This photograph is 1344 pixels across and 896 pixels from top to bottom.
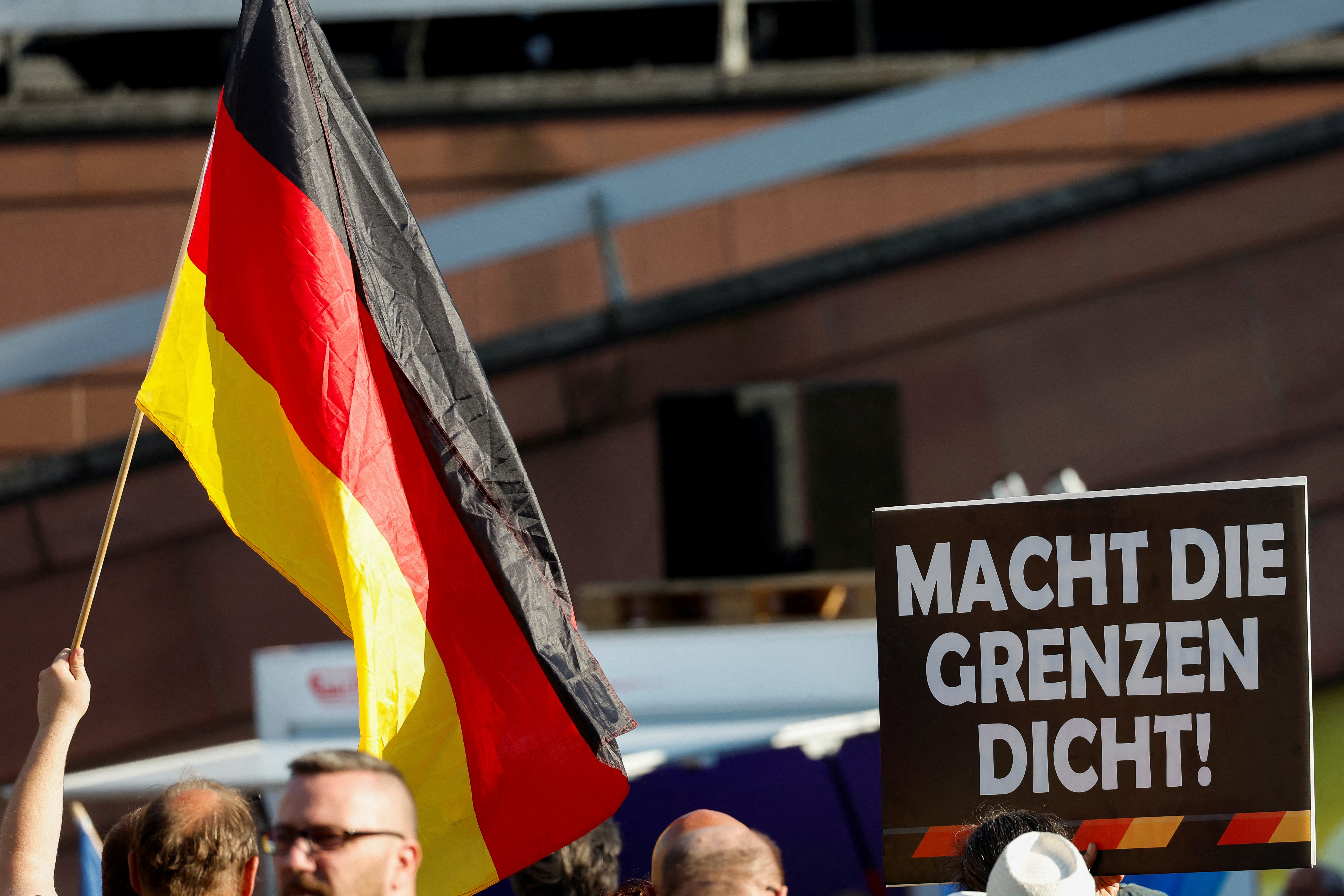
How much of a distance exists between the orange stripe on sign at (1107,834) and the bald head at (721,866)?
822mm

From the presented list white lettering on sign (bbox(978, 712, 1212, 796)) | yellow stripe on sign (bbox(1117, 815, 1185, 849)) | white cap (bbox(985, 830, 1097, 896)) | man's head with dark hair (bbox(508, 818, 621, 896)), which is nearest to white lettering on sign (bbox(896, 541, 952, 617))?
white lettering on sign (bbox(978, 712, 1212, 796))

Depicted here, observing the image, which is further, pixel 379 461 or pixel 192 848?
pixel 379 461

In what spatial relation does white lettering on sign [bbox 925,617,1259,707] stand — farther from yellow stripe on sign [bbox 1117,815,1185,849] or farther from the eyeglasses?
the eyeglasses

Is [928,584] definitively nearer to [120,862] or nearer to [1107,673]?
[1107,673]

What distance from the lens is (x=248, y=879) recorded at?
8.48 ft

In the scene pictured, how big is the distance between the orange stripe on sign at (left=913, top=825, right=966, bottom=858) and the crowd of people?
0.39ft

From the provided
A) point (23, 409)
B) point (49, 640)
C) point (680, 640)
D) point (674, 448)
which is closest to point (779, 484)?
point (674, 448)

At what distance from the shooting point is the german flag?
11.1 ft

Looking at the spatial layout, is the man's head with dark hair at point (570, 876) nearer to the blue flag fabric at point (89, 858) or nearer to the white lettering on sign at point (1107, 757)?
the white lettering on sign at point (1107, 757)

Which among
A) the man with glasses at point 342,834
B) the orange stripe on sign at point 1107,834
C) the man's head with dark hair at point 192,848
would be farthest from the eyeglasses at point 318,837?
the orange stripe on sign at point 1107,834

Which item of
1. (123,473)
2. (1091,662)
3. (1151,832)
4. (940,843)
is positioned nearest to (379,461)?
(123,473)

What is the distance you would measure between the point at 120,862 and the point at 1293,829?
2.27 metres

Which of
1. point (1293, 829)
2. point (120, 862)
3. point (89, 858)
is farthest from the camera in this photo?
point (89, 858)

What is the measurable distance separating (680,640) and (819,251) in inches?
158
